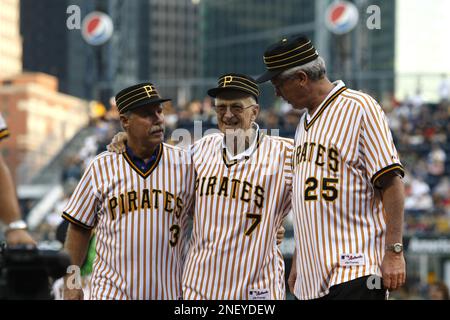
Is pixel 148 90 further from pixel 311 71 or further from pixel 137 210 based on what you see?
pixel 311 71

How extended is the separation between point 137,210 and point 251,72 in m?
44.8

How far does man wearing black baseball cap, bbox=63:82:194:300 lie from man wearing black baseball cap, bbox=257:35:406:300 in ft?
2.91

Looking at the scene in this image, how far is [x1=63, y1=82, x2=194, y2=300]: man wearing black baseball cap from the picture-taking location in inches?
286

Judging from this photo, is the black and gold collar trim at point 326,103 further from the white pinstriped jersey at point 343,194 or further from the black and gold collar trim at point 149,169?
the black and gold collar trim at point 149,169

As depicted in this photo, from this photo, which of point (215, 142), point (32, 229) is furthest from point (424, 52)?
point (215, 142)

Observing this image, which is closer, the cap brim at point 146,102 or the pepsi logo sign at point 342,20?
the cap brim at point 146,102

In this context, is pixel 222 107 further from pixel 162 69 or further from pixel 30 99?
pixel 30 99

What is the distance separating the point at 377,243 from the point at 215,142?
1408mm

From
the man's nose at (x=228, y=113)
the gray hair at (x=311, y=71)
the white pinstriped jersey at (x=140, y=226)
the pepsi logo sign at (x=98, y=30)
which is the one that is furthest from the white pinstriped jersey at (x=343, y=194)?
the pepsi logo sign at (x=98, y=30)

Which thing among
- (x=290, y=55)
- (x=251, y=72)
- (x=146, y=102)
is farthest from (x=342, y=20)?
(x=290, y=55)

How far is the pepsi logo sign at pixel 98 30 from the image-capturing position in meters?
33.8

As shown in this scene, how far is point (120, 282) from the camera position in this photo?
7.25 m

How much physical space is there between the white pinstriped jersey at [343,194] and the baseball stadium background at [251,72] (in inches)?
75.5

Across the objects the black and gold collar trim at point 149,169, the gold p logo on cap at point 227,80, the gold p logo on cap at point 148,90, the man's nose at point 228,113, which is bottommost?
the black and gold collar trim at point 149,169
